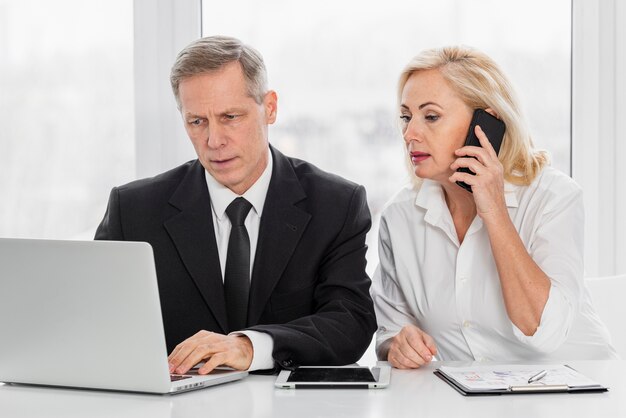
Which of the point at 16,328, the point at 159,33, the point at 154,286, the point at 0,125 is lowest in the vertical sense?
the point at 16,328

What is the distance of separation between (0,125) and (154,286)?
183cm

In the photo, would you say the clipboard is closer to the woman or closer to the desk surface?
the desk surface

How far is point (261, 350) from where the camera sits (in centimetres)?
174

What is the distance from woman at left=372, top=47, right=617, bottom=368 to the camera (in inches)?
79.0

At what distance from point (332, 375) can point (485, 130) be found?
0.85 metres

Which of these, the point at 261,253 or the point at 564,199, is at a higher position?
the point at 564,199

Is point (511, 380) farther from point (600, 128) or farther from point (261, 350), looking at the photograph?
point (600, 128)

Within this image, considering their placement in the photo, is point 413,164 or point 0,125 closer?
point 413,164

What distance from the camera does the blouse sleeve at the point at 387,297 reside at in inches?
88.4

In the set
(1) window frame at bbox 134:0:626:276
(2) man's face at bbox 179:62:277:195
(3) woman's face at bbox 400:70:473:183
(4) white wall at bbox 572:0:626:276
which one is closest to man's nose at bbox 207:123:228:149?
(2) man's face at bbox 179:62:277:195

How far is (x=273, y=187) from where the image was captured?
2.21 metres

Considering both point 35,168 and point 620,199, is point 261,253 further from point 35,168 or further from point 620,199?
point 620,199

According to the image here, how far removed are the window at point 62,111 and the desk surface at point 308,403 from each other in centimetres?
150

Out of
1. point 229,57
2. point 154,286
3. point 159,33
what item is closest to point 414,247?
point 229,57
